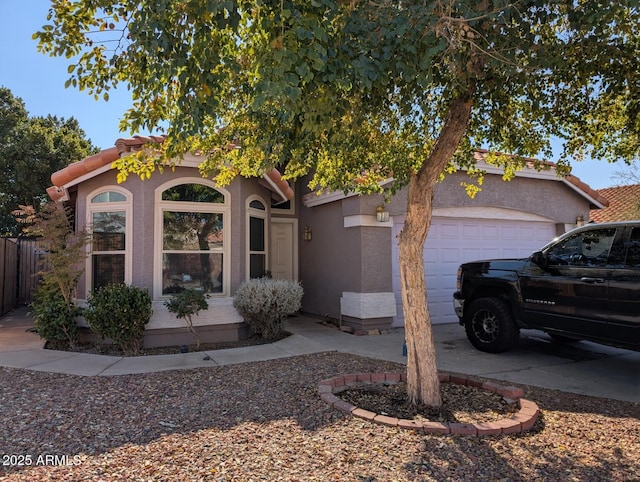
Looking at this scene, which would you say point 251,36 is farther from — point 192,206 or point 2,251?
point 2,251

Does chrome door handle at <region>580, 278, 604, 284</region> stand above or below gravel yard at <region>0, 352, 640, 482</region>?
above

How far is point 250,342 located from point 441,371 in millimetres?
3400

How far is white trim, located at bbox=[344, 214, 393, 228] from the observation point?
929 cm

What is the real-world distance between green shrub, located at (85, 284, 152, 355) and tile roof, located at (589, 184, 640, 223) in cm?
1504

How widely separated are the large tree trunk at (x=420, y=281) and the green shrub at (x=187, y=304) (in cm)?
389

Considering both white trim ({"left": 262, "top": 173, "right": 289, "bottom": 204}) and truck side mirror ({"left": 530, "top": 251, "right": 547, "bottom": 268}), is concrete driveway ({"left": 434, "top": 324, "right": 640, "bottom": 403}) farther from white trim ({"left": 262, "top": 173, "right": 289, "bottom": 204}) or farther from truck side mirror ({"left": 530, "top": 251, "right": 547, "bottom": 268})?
white trim ({"left": 262, "top": 173, "right": 289, "bottom": 204})

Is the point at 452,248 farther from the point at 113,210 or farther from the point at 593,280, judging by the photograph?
the point at 113,210

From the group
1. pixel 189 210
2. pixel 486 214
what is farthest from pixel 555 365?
pixel 189 210

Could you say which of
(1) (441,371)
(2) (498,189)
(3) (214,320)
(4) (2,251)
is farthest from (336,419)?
(4) (2,251)

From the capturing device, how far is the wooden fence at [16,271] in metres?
12.2

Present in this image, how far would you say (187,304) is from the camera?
7410 millimetres

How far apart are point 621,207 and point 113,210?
55.3 feet

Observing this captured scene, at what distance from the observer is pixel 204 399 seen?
197 inches

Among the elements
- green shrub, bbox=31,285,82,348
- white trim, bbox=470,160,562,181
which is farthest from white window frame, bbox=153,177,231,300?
white trim, bbox=470,160,562,181
